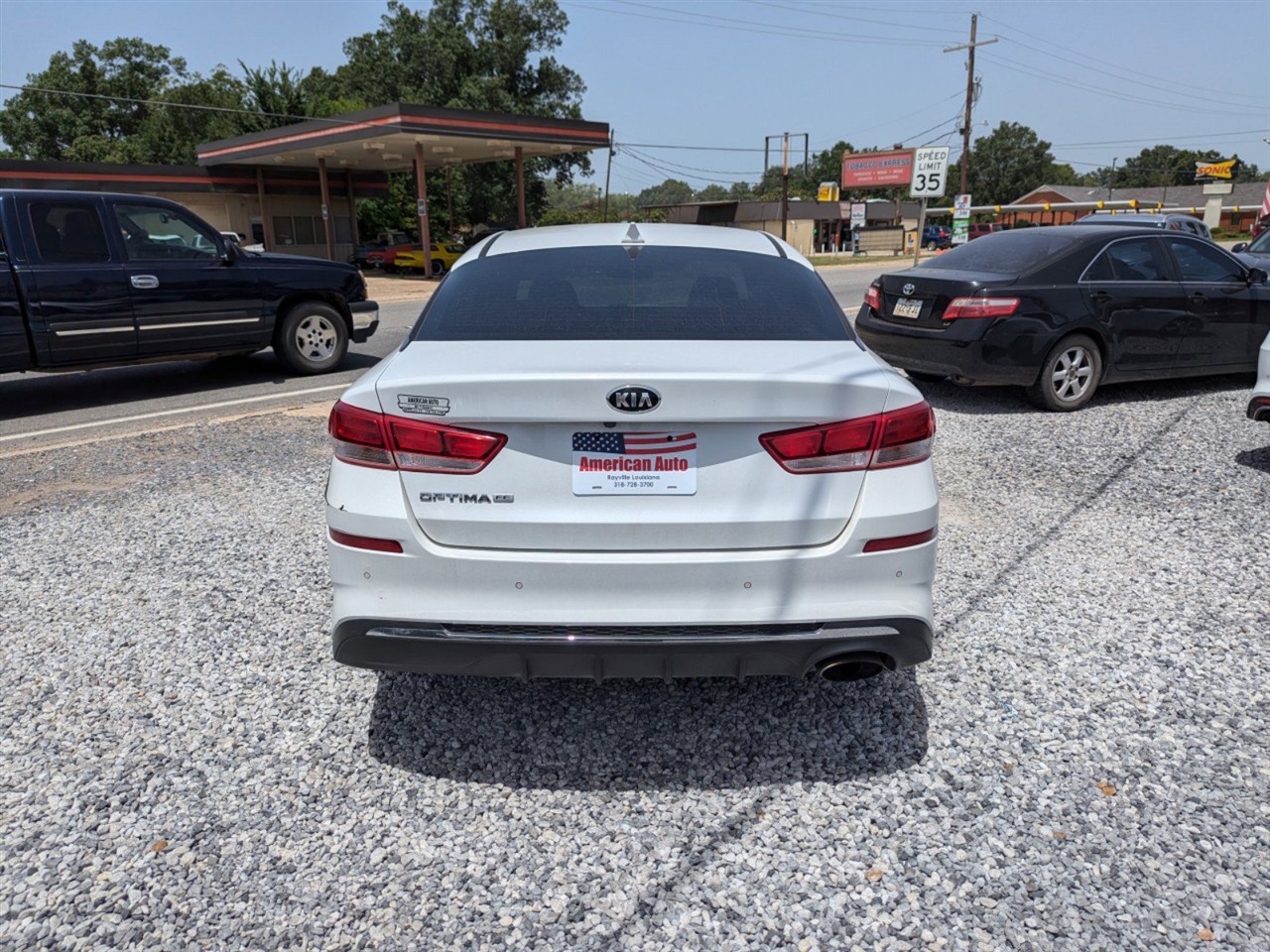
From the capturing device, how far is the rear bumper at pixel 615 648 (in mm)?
2660

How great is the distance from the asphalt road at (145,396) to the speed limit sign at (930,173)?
11.2 metres

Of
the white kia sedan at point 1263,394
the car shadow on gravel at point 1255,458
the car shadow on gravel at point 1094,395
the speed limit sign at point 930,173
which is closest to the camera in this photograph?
the white kia sedan at point 1263,394

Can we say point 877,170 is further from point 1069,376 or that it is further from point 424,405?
point 424,405

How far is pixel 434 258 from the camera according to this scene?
37.2 m

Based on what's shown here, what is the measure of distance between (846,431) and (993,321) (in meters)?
5.45

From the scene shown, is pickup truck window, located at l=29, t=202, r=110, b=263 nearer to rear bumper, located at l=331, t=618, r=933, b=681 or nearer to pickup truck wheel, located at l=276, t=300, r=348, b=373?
pickup truck wheel, located at l=276, t=300, r=348, b=373

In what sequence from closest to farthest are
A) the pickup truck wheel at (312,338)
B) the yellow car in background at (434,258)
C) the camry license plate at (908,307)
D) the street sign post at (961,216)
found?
1. the camry license plate at (908,307)
2. the pickup truck wheel at (312,338)
3. the street sign post at (961,216)
4. the yellow car in background at (434,258)

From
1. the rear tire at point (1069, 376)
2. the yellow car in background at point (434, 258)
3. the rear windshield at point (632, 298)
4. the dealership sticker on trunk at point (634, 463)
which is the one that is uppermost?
the rear windshield at point (632, 298)

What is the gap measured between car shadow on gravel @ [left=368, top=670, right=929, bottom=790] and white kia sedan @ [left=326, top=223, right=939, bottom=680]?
469 millimetres

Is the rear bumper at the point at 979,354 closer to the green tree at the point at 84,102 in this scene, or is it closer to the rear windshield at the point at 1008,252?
the rear windshield at the point at 1008,252

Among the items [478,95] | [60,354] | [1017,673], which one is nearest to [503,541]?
[1017,673]

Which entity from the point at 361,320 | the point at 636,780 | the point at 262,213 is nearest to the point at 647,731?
the point at 636,780

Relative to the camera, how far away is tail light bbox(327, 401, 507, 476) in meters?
2.64

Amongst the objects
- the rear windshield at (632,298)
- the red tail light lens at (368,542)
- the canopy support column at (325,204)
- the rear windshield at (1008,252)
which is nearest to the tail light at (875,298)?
the rear windshield at (1008,252)
